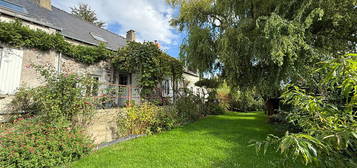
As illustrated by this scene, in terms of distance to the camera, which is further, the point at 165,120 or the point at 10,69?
the point at 165,120

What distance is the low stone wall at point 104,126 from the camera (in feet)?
16.0

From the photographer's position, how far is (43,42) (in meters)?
5.75

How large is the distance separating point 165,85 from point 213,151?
760 cm

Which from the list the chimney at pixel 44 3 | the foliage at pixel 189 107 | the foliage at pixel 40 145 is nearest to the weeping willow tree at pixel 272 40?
the foliage at pixel 189 107

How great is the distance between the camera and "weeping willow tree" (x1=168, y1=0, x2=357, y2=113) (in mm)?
4250

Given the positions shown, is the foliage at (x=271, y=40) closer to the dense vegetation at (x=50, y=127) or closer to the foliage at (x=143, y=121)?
the foliage at (x=143, y=121)

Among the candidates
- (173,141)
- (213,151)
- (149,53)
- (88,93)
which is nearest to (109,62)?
(149,53)

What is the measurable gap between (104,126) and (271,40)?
19.1 ft

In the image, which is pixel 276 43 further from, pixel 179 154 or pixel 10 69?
pixel 10 69

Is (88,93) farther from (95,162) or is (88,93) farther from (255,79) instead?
(255,79)

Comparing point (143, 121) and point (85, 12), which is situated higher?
point (85, 12)

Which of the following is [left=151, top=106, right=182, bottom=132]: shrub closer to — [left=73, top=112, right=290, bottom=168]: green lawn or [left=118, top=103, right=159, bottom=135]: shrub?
[left=118, top=103, right=159, bottom=135]: shrub

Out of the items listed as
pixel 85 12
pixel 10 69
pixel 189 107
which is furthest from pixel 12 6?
pixel 85 12

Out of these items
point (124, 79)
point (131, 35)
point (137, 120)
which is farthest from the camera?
point (131, 35)
